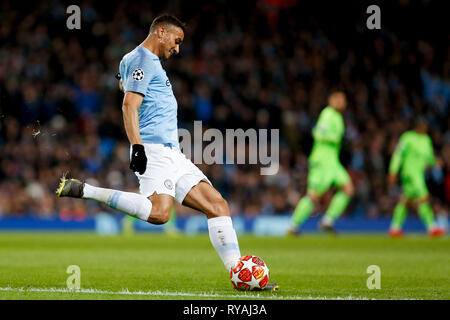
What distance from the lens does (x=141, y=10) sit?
25.3 metres

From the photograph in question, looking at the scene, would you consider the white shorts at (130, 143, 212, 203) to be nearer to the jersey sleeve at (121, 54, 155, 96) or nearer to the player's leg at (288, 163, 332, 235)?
the jersey sleeve at (121, 54, 155, 96)

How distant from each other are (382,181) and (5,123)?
33.6 feet

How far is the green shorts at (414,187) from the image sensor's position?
17297 millimetres

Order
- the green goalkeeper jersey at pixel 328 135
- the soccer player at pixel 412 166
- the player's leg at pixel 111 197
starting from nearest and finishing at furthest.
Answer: the player's leg at pixel 111 197 → the green goalkeeper jersey at pixel 328 135 → the soccer player at pixel 412 166

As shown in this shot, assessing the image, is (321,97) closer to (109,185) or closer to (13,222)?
(109,185)

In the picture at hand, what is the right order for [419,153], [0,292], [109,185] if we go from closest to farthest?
[0,292]
[419,153]
[109,185]

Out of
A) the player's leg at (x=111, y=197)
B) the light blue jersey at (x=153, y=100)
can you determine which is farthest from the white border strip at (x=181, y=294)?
the light blue jersey at (x=153, y=100)

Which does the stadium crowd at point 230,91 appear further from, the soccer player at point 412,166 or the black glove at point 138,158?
the black glove at point 138,158

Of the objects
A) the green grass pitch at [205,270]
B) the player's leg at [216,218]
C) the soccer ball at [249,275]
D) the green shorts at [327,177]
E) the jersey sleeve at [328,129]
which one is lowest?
the green grass pitch at [205,270]

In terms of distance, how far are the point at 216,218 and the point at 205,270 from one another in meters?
2.00

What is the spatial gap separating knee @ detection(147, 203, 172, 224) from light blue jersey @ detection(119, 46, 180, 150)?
2.01 feet

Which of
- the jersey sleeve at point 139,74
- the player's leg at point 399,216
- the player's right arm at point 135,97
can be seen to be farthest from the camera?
the player's leg at point 399,216

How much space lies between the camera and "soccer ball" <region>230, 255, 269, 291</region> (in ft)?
21.5

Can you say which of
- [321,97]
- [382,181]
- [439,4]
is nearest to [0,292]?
[382,181]
